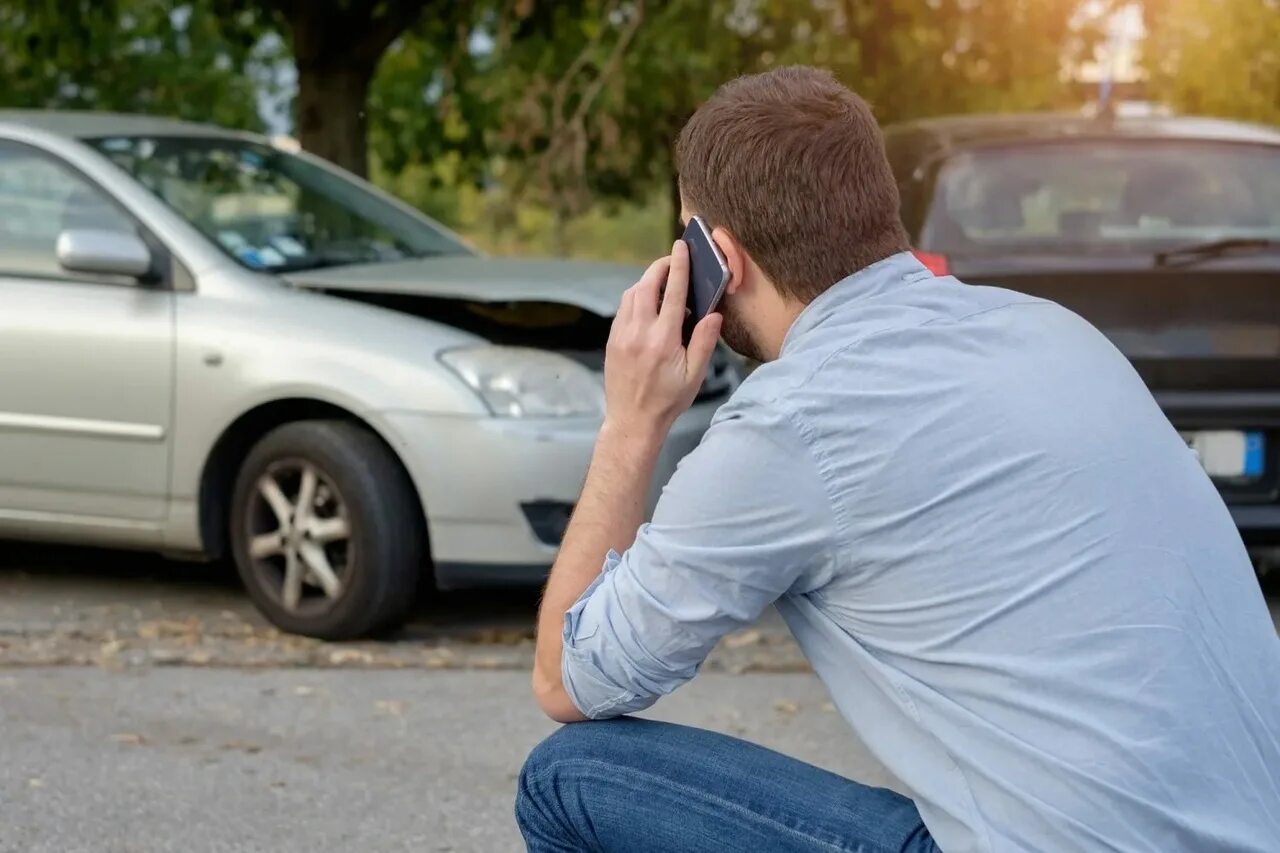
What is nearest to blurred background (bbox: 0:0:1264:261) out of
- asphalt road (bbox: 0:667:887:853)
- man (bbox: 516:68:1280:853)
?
asphalt road (bbox: 0:667:887:853)

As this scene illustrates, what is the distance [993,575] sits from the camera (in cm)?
211

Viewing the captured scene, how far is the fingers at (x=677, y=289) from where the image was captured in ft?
8.18

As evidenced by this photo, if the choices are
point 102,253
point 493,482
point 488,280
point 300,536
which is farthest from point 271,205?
point 493,482

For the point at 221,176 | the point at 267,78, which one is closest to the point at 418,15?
the point at 221,176

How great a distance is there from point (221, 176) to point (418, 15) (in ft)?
17.3

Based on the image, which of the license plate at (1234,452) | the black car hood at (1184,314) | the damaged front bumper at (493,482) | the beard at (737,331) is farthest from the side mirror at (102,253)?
the beard at (737,331)

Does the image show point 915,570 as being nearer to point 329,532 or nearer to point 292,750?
point 292,750

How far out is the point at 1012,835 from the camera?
2.11 m

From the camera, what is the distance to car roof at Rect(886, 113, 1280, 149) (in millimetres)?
6344

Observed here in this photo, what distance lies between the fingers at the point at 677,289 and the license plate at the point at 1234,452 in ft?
12.2

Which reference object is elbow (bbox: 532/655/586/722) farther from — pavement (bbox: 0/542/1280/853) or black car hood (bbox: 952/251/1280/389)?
black car hood (bbox: 952/251/1280/389)

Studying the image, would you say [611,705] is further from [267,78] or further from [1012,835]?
[267,78]

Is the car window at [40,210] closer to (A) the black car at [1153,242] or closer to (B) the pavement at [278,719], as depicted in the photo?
(B) the pavement at [278,719]

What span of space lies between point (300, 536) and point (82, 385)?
2.82ft
